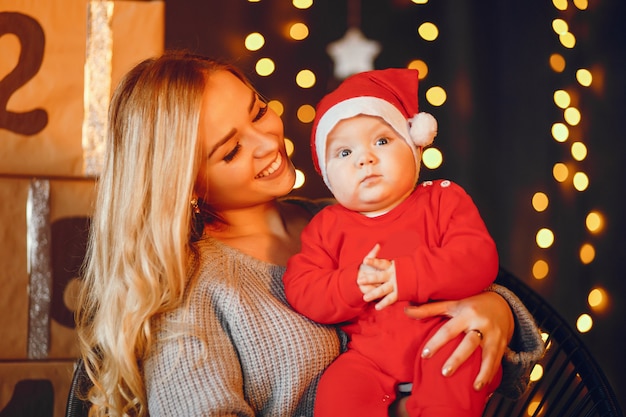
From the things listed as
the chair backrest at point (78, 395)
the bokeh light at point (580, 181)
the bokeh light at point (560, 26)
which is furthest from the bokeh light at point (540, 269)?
the chair backrest at point (78, 395)

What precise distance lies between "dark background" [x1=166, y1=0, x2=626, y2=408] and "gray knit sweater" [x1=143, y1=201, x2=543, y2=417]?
2.41ft

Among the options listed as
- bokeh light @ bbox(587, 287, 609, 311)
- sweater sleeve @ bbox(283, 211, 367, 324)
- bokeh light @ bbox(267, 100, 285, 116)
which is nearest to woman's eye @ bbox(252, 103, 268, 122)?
sweater sleeve @ bbox(283, 211, 367, 324)

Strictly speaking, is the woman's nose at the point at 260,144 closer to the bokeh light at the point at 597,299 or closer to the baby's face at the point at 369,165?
the baby's face at the point at 369,165

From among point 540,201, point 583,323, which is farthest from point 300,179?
point 583,323

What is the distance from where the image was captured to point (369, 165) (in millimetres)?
1162

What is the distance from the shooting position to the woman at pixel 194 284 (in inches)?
45.7

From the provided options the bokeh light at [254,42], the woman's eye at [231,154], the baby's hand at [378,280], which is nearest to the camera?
the baby's hand at [378,280]

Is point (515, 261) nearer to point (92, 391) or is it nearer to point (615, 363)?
point (615, 363)

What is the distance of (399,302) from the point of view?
3.79 ft

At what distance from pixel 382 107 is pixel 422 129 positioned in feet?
0.26

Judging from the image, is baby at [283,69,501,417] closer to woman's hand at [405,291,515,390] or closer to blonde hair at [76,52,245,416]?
woman's hand at [405,291,515,390]

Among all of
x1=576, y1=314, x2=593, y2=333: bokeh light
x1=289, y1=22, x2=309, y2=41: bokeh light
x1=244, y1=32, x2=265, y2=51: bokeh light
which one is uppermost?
x1=289, y1=22, x2=309, y2=41: bokeh light

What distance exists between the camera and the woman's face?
130 centimetres

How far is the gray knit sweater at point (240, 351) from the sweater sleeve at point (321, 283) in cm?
6
